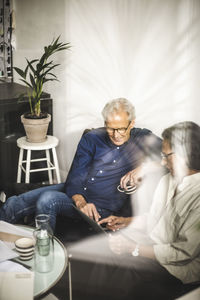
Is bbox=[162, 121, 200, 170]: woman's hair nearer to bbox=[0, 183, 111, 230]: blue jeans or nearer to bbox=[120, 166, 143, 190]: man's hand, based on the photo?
bbox=[120, 166, 143, 190]: man's hand

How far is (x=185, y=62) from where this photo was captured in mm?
1776

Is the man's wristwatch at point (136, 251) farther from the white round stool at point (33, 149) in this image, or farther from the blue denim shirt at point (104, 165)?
the white round stool at point (33, 149)

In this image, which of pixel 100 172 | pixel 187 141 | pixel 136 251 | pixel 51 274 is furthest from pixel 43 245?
pixel 187 141

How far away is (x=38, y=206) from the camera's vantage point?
7.89 ft

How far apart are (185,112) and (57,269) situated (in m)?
1.03

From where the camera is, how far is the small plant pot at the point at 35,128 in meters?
3.04

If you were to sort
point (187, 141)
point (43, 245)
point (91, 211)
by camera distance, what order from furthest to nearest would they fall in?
point (91, 211)
point (43, 245)
point (187, 141)

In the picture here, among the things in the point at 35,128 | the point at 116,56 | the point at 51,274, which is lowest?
the point at 51,274

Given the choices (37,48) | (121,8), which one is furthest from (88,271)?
(37,48)

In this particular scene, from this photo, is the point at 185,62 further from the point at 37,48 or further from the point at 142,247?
the point at 37,48

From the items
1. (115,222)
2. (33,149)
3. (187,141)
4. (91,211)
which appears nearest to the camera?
(187,141)

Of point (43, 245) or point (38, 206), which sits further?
point (38, 206)

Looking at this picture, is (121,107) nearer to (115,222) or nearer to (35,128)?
(115,222)

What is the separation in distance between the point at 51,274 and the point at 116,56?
154 cm
